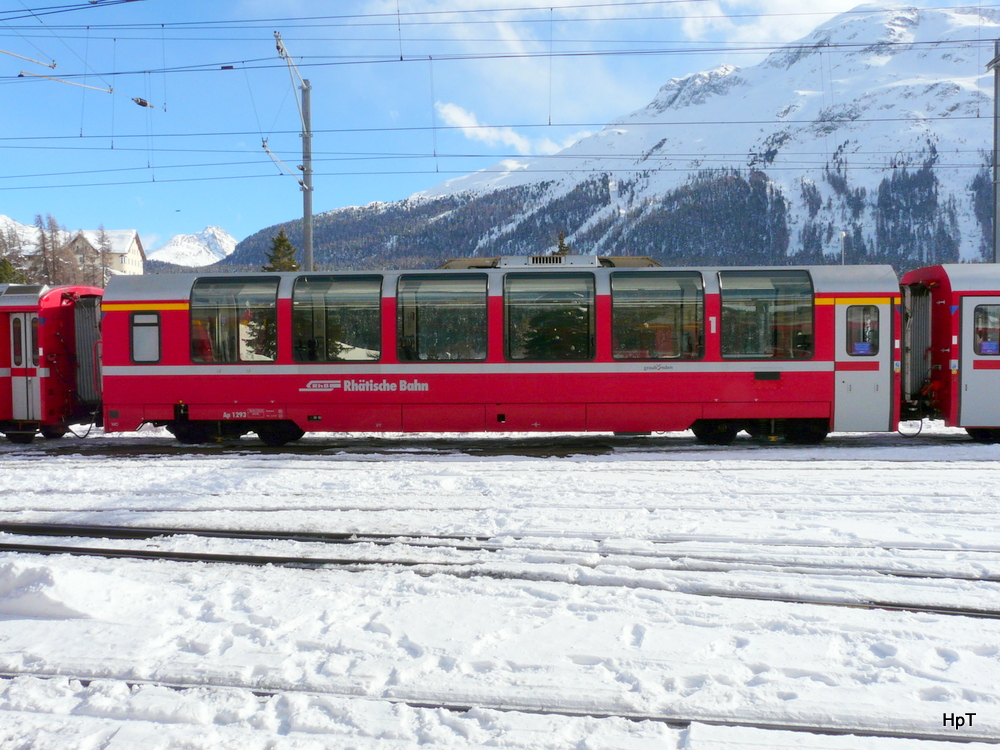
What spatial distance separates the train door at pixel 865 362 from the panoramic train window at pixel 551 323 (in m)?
4.06

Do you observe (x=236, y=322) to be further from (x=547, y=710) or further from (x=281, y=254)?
(x=281, y=254)

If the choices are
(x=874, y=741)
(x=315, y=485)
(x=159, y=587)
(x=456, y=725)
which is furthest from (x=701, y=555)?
(x=315, y=485)

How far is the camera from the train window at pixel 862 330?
10195mm

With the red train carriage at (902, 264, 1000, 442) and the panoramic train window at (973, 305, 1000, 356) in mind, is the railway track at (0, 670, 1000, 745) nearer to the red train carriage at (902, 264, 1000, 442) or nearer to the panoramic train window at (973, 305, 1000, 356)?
the red train carriage at (902, 264, 1000, 442)

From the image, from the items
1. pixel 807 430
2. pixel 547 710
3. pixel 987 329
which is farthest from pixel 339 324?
pixel 987 329

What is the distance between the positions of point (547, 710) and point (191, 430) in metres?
9.87

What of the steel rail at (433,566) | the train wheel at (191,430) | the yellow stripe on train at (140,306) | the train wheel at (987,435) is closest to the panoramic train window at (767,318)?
the train wheel at (987,435)

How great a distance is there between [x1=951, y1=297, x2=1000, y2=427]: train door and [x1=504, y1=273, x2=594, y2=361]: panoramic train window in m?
6.05

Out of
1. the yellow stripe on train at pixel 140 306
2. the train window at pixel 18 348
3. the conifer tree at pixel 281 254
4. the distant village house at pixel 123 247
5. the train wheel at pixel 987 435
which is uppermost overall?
the distant village house at pixel 123 247

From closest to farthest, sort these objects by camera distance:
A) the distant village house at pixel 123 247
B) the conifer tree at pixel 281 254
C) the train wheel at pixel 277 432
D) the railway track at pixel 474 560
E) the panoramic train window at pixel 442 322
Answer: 1. the railway track at pixel 474 560
2. the panoramic train window at pixel 442 322
3. the train wheel at pixel 277 432
4. the conifer tree at pixel 281 254
5. the distant village house at pixel 123 247

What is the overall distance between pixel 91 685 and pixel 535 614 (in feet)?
8.14

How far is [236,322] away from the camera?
10.7m

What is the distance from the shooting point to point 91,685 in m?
3.25

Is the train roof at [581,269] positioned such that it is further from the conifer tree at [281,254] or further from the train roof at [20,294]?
the conifer tree at [281,254]
